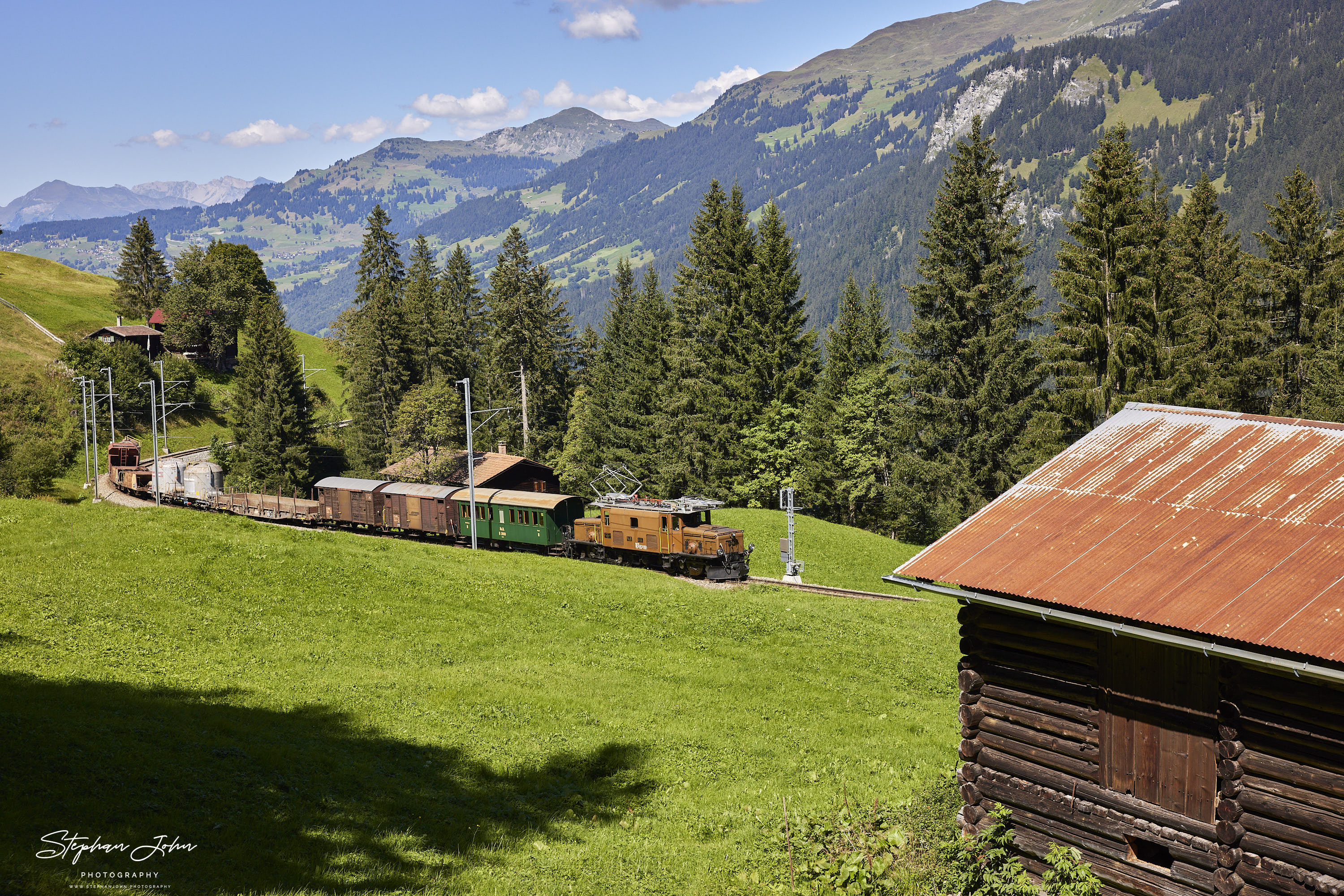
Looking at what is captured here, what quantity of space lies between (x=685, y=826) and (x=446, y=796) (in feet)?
13.4

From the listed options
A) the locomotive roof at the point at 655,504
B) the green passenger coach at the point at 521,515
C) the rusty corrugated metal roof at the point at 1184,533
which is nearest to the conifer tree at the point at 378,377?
the green passenger coach at the point at 521,515

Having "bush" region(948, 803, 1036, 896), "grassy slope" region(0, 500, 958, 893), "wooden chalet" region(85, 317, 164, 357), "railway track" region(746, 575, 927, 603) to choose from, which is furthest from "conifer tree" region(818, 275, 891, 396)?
"wooden chalet" region(85, 317, 164, 357)

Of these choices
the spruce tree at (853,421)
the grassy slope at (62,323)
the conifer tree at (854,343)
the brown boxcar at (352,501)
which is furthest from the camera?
the grassy slope at (62,323)

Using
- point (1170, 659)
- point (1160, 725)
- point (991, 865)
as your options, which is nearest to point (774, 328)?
point (991, 865)

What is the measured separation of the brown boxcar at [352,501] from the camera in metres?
50.6

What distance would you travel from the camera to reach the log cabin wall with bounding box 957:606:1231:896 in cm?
1057

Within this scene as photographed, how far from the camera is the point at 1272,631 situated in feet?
31.0

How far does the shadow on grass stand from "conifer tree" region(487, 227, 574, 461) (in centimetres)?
5552

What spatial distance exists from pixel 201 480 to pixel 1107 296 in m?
63.7

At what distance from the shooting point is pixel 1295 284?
44.8 meters

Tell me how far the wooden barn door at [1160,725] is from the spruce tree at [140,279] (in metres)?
120

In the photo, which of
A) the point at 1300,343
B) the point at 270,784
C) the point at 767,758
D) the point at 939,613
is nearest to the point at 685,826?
the point at 767,758

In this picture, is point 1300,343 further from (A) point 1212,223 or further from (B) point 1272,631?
(B) point 1272,631
